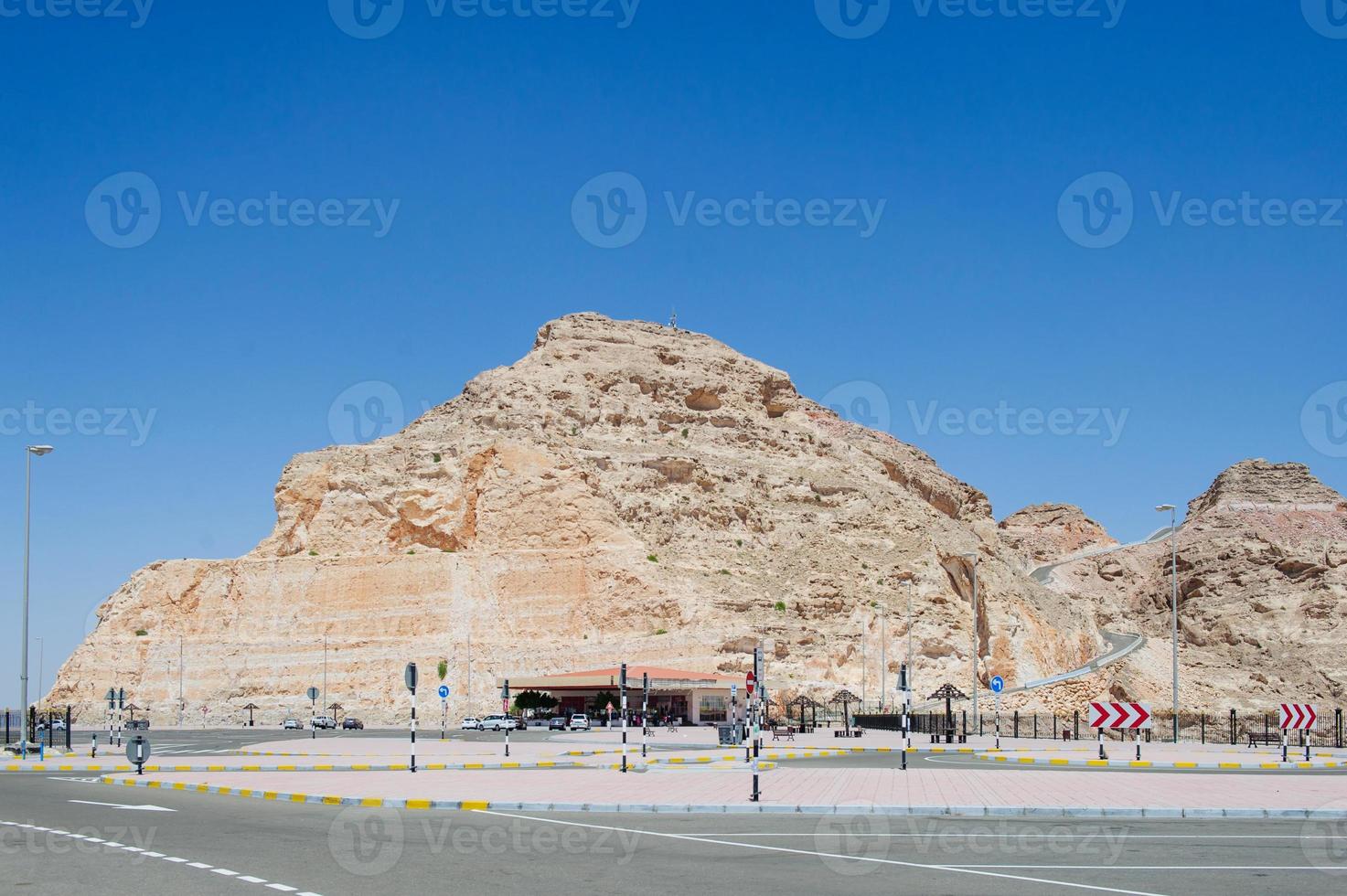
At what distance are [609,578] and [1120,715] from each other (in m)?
62.1

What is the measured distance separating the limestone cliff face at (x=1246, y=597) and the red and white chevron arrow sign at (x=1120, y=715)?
5612 cm

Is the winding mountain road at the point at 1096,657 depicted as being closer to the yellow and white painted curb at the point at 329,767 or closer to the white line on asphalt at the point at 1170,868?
the yellow and white painted curb at the point at 329,767

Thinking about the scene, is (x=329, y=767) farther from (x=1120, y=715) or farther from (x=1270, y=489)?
(x=1270, y=489)

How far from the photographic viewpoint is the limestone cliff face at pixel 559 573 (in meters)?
87.8

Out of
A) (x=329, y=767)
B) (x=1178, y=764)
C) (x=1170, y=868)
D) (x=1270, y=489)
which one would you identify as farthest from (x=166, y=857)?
(x=1270, y=489)

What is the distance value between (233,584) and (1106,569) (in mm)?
122179

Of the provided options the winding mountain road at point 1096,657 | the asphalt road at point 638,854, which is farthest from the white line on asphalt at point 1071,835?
the winding mountain road at point 1096,657

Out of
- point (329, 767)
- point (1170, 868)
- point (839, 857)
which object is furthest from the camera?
point (329, 767)

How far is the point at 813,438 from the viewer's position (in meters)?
124

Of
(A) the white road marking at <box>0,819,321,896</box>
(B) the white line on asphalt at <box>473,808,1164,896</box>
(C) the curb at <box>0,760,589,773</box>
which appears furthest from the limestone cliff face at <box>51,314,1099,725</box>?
(A) the white road marking at <box>0,819,321,896</box>

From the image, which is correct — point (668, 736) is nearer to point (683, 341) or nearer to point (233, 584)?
point (233, 584)

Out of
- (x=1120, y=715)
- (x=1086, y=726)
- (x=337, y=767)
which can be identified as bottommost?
(x=1086, y=726)

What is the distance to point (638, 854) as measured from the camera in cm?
1591

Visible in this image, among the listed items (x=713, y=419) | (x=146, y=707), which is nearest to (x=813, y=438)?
(x=713, y=419)
